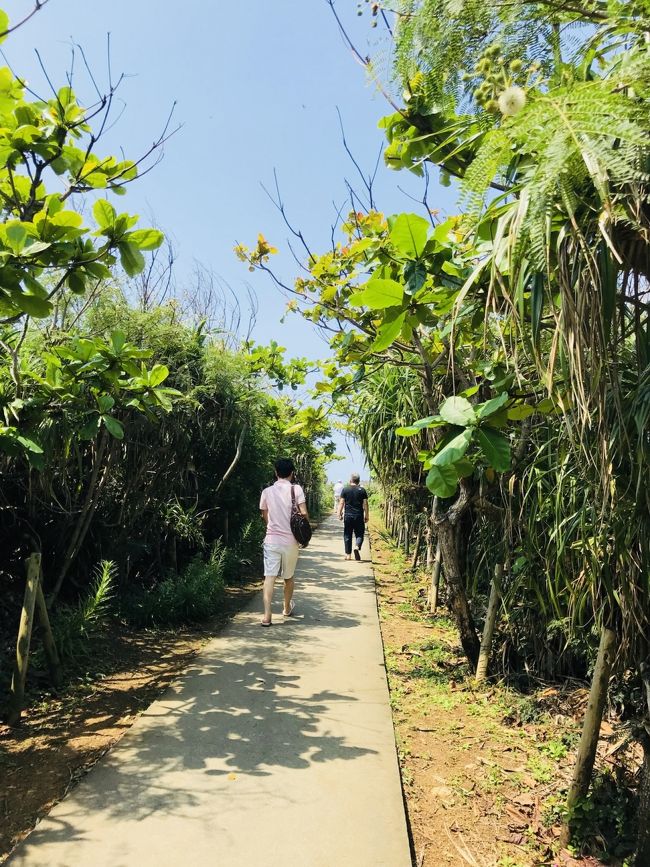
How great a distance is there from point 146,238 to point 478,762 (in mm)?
3422

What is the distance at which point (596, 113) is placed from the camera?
130 cm

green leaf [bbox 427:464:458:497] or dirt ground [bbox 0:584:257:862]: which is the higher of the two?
green leaf [bbox 427:464:458:497]

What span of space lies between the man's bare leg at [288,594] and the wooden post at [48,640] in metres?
2.73

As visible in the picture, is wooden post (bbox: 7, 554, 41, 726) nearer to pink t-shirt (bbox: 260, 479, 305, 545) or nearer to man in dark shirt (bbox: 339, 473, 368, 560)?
pink t-shirt (bbox: 260, 479, 305, 545)

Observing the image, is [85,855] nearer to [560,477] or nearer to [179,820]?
[179,820]

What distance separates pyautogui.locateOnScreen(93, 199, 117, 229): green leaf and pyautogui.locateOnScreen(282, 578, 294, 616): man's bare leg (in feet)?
14.4

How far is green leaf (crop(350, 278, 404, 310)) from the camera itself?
2002 mm

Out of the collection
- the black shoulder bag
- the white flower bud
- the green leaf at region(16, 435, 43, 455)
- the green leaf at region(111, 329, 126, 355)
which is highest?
the white flower bud

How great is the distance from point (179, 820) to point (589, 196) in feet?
9.46

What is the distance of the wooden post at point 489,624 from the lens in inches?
167

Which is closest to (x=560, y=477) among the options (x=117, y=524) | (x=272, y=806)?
(x=272, y=806)

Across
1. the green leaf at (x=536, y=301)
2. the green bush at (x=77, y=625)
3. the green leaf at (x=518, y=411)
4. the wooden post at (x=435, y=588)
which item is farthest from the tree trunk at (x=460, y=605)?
the green leaf at (x=536, y=301)

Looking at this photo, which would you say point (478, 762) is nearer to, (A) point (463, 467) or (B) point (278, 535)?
(A) point (463, 467)

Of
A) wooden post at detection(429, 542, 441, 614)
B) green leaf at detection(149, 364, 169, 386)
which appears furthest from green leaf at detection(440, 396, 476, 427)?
wooden post at detection(429, 542, 441, 614)
